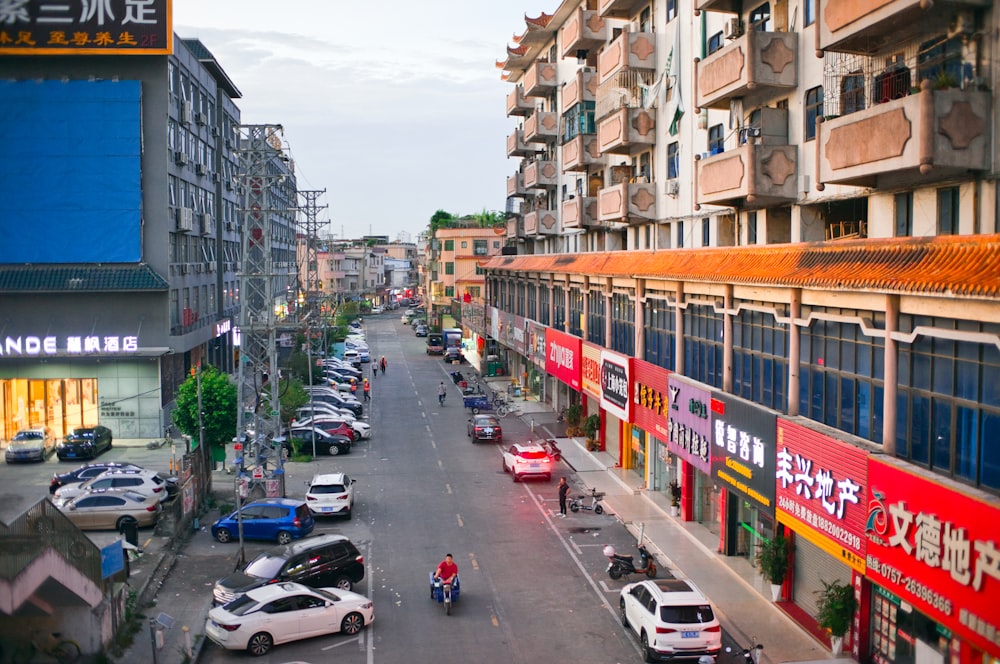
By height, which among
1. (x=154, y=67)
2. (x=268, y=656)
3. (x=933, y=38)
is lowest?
(x=268, y=656)

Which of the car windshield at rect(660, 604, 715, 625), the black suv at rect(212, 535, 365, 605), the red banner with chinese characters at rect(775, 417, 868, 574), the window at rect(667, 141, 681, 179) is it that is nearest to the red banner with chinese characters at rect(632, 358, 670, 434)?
the window at rect(667, 141, 681, 179)

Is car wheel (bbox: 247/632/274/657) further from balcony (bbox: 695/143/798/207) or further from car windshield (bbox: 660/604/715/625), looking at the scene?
balcony (bbox: 695/143/798/207)

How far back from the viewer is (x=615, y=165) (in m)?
40.7

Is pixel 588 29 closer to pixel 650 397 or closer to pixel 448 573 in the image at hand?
pixel 650 397

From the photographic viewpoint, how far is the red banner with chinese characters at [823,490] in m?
17.6

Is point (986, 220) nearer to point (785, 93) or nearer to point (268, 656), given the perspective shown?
point (785, 93)

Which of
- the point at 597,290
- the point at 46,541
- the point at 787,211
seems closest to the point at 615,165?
the point at 597,290

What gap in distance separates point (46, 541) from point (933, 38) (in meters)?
18.8

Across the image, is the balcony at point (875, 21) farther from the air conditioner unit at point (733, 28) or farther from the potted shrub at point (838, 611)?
the potted shrub at point (838, 611)

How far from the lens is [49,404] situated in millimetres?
46688

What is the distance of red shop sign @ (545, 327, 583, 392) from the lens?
143 feet

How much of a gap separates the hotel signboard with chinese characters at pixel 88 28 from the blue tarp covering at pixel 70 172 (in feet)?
5.47

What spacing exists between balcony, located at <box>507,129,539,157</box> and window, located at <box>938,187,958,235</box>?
138 ft

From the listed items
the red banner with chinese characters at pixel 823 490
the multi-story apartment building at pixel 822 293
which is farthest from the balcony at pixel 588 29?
the red banner with chinese characters at pixel 823 490
